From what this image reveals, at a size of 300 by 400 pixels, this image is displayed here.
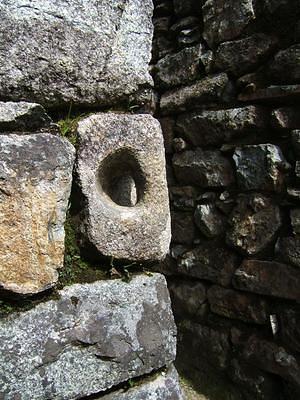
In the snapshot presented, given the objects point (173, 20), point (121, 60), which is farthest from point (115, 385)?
point (173, 20)

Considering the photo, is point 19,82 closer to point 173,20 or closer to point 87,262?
point 87,262

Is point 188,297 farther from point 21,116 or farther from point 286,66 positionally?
point 21,116

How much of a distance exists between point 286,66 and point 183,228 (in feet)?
3.70

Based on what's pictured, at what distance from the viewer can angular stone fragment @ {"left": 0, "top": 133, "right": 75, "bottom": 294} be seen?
2.45ft

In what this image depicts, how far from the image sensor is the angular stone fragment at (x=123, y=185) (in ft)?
2.76

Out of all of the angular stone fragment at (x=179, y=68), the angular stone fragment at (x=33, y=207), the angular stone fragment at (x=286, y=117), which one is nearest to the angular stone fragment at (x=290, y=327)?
the angular stone fragment at (x=286, y=117)

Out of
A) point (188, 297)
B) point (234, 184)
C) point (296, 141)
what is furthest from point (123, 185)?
point (188, 297)

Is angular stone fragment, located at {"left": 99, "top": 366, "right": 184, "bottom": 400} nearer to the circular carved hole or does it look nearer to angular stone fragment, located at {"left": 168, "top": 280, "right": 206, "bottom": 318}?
the circular carved hole

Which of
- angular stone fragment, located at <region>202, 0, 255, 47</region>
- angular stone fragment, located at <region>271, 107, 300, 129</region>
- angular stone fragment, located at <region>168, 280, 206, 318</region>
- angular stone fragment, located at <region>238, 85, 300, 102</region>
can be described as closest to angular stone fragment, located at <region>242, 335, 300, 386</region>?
angular stone fragment, located at <region>168, 280, 206, 318</region>

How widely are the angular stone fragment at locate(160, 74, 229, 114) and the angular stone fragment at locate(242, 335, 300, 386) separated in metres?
1.34

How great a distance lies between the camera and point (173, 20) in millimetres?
3041

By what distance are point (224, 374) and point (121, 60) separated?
2.25 m

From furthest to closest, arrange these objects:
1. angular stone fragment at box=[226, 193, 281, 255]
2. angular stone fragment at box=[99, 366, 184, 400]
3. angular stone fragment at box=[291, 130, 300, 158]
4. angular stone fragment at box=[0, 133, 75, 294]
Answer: angular stone fragment at box=[226, 193, 281, 255] → angular stone fragment at box=[291, 130, 300, 158] → angular stone fragment at box=[99, 366, 184, 400] → angular stone fragment at box=[0, 133, 75, 294]

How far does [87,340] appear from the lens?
0.83 meters
